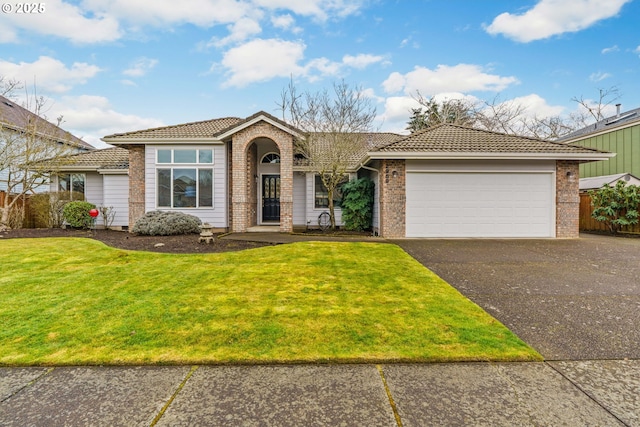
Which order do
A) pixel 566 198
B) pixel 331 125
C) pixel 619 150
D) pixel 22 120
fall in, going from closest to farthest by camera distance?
pixel 566 198 < pixel 331 125 < pixel 619 150 < pixel 22 120

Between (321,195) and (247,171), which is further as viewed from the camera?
(321,195)

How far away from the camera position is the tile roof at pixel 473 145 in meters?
10.6

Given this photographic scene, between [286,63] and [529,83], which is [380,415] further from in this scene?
[529,83]

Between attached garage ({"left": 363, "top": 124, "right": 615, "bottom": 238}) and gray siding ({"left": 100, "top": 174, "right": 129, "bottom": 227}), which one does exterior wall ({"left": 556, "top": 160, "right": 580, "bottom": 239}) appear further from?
gray siding ({"left": 100, "top": 174, "right": 129, "bottom": 227})

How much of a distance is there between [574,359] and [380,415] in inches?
79.1

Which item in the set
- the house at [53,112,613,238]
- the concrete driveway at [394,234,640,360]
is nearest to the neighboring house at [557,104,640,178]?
the house at [53,112,613,238]

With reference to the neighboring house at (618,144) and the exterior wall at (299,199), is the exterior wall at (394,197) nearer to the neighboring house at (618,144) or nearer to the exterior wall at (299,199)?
the exterior wall at (299,199)

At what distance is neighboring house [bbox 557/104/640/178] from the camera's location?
15.3 metres

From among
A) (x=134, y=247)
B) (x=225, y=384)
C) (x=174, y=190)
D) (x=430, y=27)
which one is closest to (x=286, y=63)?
(x=430, y=27)

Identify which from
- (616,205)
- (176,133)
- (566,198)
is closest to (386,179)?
(566,198)

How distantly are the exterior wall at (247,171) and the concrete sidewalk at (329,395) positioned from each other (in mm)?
9813

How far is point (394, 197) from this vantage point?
10938 millimetres

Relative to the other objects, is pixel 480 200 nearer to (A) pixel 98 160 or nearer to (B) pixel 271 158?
(B) pixel 271 158

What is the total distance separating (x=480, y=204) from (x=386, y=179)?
11.0ft
